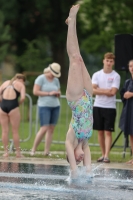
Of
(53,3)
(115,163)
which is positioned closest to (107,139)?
(115,163)

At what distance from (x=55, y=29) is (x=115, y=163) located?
3761 cm

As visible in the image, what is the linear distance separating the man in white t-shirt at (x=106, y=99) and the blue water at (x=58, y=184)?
2239mm

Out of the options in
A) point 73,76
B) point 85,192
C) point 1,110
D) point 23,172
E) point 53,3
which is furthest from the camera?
point 53,3

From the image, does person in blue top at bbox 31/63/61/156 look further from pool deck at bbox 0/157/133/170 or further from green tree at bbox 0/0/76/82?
green tree at bbox 0/0/76/82

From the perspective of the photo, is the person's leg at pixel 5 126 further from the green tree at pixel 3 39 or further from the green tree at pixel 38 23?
the green tree at pixel 38 23

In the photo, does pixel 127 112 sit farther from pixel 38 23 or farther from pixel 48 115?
pixel 38 23

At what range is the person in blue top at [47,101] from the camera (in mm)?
14617

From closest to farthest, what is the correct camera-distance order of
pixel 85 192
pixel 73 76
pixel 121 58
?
pixel 85 192 → pixel 73 76 → pixel 121 58

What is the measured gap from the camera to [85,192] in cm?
874

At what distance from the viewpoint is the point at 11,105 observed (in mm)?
14023

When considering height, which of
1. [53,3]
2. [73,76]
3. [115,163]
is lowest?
[115,163]

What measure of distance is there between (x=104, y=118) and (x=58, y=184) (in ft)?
15.5

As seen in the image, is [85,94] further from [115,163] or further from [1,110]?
[1,110]

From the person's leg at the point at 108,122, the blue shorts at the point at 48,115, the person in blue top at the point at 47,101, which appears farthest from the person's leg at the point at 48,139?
the person's leg at the point at 108,122
